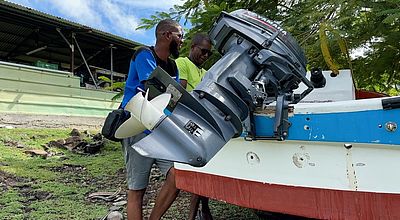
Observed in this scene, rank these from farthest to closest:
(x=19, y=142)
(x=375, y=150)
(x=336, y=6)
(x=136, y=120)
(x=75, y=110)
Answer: (x=75, y=110) → (x=19, y=142) → (x=336, y=6) → (x=136, y=120) → (x=375, y=150)

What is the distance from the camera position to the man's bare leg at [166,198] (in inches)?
111

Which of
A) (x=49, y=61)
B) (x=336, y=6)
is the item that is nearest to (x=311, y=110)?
(x=336, y=6)

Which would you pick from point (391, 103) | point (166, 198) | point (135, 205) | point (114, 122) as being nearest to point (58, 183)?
point (135, 205)

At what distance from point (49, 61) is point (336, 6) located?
1549 cm

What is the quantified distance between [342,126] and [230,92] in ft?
1.86

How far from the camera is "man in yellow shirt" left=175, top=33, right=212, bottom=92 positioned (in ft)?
10.2

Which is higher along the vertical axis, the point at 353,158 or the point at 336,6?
the point at 336,6

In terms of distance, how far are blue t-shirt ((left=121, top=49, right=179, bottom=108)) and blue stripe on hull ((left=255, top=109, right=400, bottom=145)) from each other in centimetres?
79

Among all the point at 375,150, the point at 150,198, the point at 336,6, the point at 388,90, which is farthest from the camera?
the point at 388,90

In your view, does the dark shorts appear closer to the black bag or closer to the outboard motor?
the black bag

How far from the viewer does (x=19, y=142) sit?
8555mm

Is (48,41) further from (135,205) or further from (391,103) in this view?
(391,103)

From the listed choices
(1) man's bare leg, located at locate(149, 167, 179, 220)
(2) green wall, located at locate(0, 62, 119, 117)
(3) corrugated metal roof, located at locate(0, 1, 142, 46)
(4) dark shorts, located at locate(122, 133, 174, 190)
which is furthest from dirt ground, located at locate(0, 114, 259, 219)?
(3) corrugated metal roof, located at locate(0, 1, 142, 46)

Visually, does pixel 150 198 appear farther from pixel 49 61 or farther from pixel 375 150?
pixel 49 61
